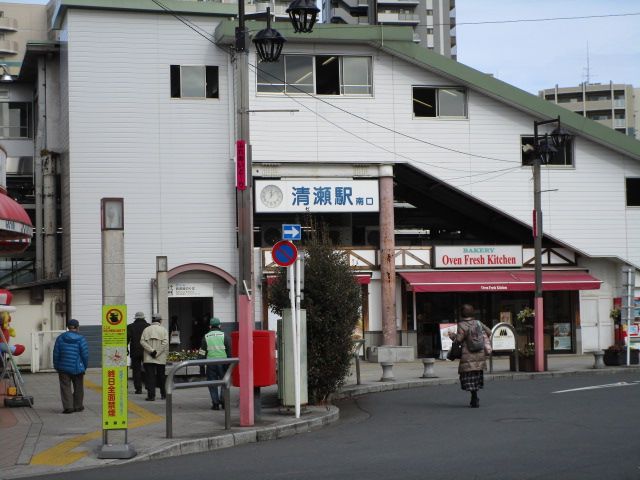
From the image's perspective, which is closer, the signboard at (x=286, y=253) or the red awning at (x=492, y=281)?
the signboard at (x=286, y=253)

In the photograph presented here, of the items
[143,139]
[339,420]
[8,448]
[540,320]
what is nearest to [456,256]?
[540,320]

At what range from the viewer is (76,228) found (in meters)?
33.3

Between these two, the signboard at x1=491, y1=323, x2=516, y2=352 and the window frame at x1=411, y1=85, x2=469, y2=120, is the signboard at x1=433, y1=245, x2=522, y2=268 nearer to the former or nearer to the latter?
the window frame at x1=411, y1=85, x2=469, y2=120

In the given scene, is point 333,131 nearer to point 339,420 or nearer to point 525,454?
point 339,420

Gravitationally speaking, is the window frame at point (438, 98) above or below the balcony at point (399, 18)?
below

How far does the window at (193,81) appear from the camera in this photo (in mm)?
34688

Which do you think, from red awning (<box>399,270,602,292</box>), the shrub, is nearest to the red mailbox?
the shrub

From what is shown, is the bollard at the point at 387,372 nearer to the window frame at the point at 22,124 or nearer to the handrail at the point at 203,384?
the handrail at the point at 203,384

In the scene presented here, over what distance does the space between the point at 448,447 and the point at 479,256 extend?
2439 centimetres

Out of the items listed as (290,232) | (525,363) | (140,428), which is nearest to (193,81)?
(525,363)

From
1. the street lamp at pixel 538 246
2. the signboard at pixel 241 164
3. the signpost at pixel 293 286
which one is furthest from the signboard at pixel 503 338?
the signboard at pixel 241 164

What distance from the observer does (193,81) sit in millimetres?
34812

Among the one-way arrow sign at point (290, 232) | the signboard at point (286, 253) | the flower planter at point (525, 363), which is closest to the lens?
the signboard at point (286, 253)

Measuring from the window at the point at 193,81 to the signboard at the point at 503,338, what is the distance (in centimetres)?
1322
